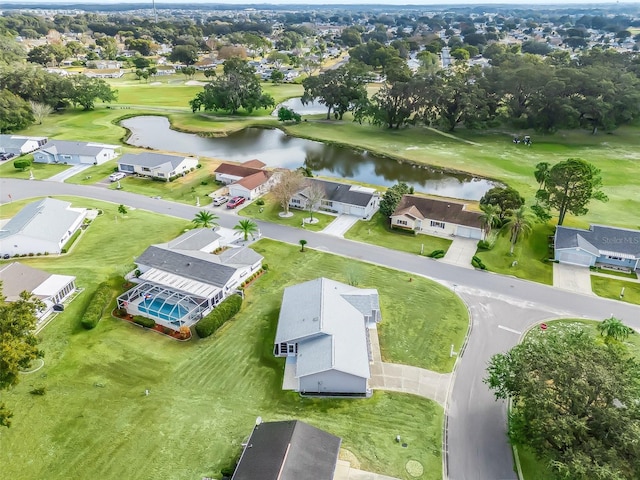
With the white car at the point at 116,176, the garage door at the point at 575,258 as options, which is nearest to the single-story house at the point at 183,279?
the white car at the point at 116,176

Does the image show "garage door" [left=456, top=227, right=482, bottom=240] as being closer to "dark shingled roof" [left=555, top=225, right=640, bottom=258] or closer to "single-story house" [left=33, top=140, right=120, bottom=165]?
"dark shingled roof" [left=555, top=225, right=640, bottom=258]

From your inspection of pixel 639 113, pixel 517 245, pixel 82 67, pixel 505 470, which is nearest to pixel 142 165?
pixel 517 245

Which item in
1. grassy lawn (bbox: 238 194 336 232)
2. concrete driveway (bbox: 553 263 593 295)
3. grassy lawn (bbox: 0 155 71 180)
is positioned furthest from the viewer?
grassy lawn (bbox: 0 155 71 180)

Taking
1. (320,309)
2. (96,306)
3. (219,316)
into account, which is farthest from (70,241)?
(320,309)

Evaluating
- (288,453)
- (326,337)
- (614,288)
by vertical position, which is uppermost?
(288,453)

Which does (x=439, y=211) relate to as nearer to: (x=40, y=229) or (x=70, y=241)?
(x=70, y=241)

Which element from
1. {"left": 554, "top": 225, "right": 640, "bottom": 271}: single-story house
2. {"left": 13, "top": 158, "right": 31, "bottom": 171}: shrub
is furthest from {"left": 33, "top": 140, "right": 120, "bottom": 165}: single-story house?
{"left": 554, "top": 225, "right": 640, "bottom": 271}: single-story house
